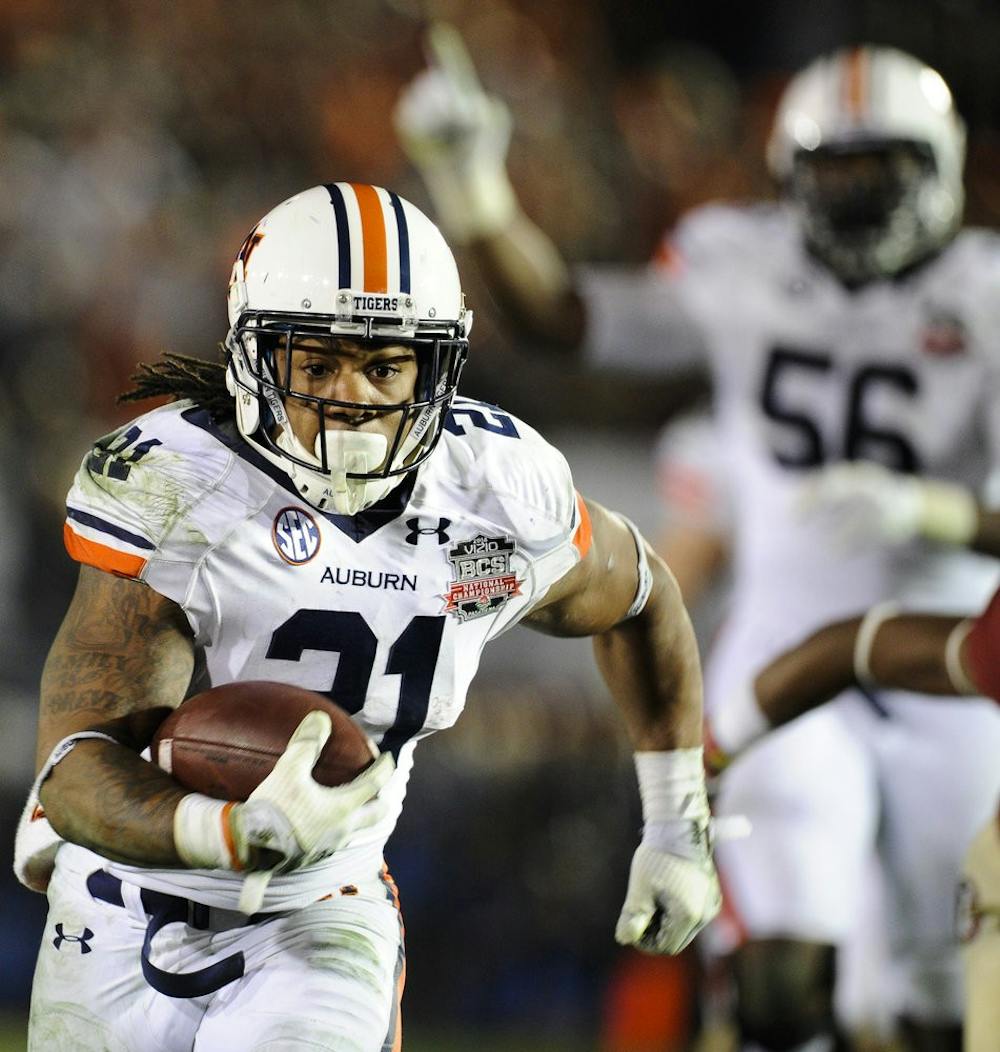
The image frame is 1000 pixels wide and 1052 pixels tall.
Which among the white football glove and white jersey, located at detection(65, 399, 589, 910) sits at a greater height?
white jersey, located at detection(65, 399, 589, 910)

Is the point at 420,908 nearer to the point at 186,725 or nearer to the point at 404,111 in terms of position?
the point at 404,111

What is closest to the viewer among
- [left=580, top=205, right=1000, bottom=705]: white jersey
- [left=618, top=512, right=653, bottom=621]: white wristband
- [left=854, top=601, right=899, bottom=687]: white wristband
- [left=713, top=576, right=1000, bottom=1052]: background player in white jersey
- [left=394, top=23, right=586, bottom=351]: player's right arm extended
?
[left=618, top=512, right=653, bottom=621]: white wristband

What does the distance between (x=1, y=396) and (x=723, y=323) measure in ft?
8.56

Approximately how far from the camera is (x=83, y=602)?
2109 millimetres

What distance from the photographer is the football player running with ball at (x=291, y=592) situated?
207 centimetres

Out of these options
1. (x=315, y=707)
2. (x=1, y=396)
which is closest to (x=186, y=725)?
(x=315, y=707)

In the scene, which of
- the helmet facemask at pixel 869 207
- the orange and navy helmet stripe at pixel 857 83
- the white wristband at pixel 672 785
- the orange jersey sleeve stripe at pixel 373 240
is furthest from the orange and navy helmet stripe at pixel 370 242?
the orange and navy helmet stripe at pixel 857 83

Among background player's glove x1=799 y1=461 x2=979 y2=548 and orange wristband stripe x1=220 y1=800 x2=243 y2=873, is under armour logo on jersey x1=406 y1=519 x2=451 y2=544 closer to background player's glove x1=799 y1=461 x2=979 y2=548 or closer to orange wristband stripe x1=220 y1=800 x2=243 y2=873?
orange wristband stripe x1=220 y1=800 x2=243 y2=873

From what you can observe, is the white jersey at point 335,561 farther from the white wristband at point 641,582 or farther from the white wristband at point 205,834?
the white wristband at point 205,834

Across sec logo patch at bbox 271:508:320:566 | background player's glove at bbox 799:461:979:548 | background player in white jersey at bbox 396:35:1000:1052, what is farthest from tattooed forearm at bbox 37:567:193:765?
background player's glove at bbox 799:461:979:548

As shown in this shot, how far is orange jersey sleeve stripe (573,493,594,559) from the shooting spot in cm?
233

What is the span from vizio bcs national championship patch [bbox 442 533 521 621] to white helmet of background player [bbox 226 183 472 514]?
0.13 metres

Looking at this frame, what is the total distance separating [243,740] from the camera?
6.41ft

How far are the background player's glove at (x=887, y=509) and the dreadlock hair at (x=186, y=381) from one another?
1.65 metres
